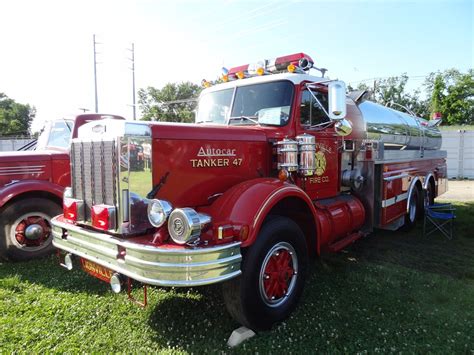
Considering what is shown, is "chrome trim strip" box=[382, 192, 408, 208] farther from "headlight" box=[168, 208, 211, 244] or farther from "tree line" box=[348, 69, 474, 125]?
"tree line" box=[348, 69, 474, 125]

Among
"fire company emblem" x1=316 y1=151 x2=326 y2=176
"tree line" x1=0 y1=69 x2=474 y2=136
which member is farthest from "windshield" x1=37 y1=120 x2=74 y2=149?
"tree line" x1=0 y1=69 x2=474 y2=136

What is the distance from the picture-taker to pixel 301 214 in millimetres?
3775

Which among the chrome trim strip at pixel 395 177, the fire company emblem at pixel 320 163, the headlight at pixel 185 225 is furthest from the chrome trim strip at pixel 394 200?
the headlight at pixel 185 225

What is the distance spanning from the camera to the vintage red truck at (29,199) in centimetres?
496

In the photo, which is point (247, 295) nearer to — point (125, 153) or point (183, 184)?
point (183, 184)

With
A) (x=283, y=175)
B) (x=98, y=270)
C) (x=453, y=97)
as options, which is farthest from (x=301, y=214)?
(x=453, y=97)

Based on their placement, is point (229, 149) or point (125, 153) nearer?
point (125, 153)

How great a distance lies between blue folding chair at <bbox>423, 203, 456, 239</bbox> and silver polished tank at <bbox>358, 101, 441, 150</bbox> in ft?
4.06

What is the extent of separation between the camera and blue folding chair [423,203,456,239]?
606cm

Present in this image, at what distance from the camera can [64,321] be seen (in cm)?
336

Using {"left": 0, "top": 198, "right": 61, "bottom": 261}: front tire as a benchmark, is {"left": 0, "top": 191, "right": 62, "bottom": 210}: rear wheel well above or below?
above

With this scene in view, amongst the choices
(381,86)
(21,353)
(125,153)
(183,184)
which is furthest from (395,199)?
(381,86)

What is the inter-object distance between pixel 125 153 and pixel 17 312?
2148mm

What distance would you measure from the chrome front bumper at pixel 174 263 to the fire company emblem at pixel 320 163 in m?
1.95
